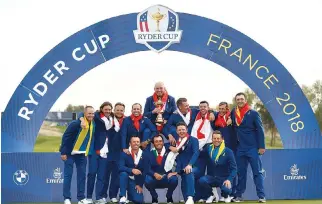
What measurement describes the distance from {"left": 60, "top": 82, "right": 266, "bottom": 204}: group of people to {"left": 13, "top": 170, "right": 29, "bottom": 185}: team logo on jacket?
3.56ft

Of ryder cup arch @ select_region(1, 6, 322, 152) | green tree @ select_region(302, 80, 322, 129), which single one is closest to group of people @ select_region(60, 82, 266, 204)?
ryder cup arch @ select_region(1, 6, 322, 152)

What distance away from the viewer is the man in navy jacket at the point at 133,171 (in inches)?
391

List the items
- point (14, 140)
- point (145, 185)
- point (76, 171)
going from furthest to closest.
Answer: point (14, 140) → point (76, 171) → point (145, 185)

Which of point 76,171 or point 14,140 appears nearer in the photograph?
point 76,171

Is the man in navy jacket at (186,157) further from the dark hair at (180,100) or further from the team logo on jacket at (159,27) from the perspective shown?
the team logo on jacket at (159,27)

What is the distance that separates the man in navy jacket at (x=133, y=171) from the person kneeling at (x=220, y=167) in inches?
39.6

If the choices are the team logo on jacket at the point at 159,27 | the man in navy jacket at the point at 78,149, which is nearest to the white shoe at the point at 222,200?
the man in navy jacket at the point at 78,149

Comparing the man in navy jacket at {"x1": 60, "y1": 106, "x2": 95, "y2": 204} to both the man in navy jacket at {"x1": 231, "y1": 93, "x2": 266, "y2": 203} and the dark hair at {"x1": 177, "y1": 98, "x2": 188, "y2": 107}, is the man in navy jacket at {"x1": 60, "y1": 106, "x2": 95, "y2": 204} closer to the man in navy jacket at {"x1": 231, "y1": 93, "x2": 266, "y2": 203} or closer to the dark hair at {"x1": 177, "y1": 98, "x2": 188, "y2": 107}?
the dark hair at {"x1": 177, "y1": 98, "x2": 188, "y2": 107}

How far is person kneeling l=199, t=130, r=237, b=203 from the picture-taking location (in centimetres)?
1027

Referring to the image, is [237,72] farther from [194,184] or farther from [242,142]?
[194,184]

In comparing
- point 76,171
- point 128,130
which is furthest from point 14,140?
point 128,130

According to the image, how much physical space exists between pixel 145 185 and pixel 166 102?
1.42 meters

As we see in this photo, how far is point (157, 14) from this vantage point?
11.8 meters

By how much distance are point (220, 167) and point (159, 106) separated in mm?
1378
